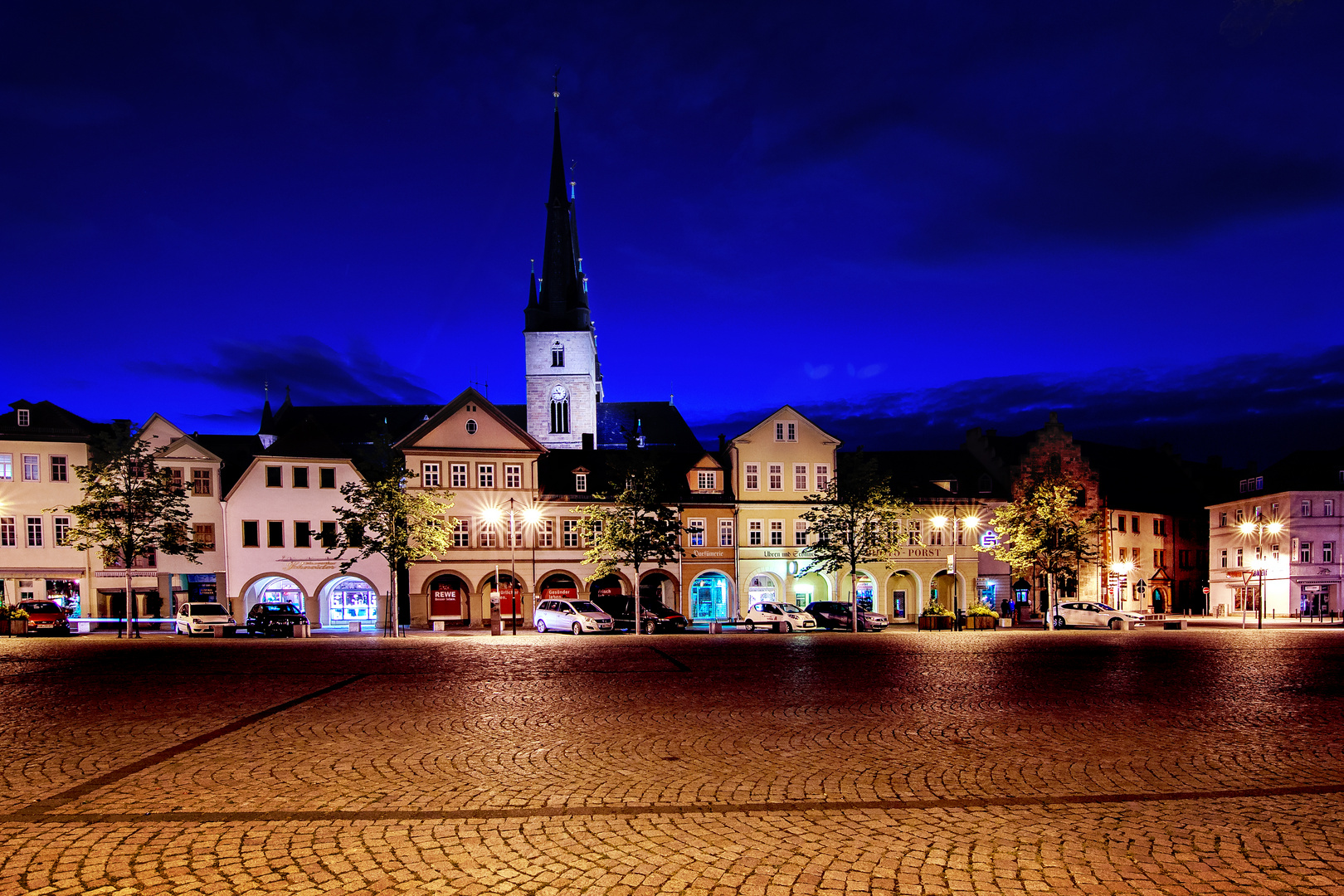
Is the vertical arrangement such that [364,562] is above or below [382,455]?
below

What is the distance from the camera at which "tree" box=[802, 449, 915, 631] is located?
4341cm

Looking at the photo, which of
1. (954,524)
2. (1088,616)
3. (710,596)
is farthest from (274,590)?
(1088,616)

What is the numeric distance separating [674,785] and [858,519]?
36356 mm

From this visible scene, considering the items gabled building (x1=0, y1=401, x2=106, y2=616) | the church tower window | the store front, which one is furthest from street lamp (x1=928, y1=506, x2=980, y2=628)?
gabled building (x1=0, y1=401, x2=106, y2=616)

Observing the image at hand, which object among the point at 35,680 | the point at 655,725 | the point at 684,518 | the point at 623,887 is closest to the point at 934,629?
the point at 684,518

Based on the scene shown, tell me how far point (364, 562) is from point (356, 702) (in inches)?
1371

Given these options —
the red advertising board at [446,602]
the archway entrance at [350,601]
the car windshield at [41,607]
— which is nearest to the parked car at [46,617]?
the car windshield at [41,607]

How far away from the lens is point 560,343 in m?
85.2

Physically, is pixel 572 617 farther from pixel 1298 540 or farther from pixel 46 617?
pixel 1298 540

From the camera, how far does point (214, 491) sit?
47.7 m

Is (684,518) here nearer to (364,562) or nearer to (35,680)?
(364,562)

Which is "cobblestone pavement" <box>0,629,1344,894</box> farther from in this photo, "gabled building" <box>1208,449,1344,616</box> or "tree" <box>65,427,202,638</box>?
"gabled building" <box>1208,449,1344,616</box>

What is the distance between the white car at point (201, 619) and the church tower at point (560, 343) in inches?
1762

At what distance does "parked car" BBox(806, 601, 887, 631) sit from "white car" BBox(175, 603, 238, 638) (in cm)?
2682
